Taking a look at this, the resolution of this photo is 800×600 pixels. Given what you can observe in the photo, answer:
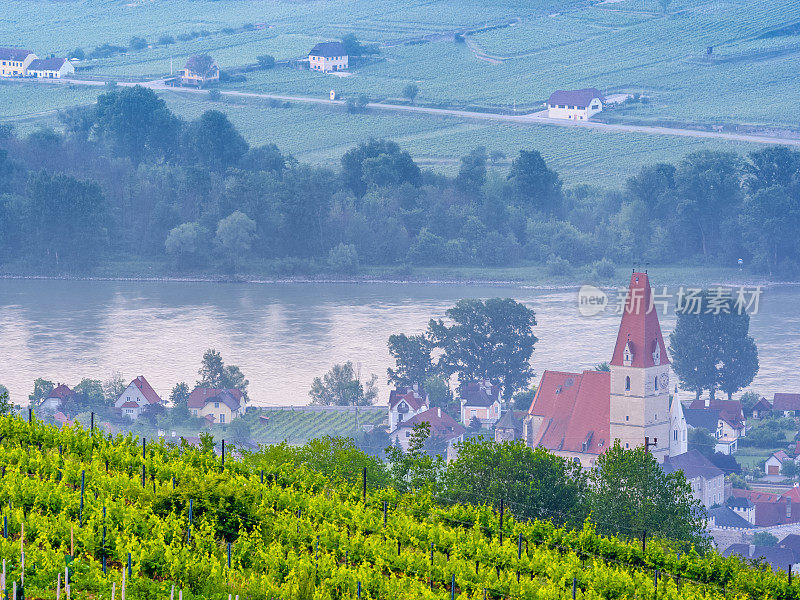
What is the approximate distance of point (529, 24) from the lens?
292 feet

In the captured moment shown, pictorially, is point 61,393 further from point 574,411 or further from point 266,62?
point 266,62

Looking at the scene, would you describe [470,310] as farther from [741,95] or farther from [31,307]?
[741,95]

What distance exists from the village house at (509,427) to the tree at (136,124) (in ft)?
111

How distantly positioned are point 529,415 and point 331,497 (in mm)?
24953

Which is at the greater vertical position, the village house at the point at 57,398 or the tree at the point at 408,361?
the tree at the point at 408,361

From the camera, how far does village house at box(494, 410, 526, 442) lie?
41250 mm

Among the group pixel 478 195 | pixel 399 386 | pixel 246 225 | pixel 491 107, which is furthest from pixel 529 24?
pixel 399 386

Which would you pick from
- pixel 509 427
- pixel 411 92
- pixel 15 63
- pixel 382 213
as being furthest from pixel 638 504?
pixel 15 63

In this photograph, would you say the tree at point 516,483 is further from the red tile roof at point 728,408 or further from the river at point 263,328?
the river at point 263,328

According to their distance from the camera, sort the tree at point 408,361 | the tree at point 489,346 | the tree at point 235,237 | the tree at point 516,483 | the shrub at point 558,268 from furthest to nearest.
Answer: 1. the tree at point 235,237
2. the shrub at point 558,268
3. the tree at point 489,346
4. the tree at point 408,361
5. the tree at point 516,483

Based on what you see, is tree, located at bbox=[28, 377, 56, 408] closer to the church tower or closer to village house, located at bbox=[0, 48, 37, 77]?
the church tower

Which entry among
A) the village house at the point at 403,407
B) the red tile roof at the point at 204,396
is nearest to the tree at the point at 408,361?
the village house at the point at 403,407

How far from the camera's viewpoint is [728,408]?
43.7 metres

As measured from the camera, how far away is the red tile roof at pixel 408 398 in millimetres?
42656
